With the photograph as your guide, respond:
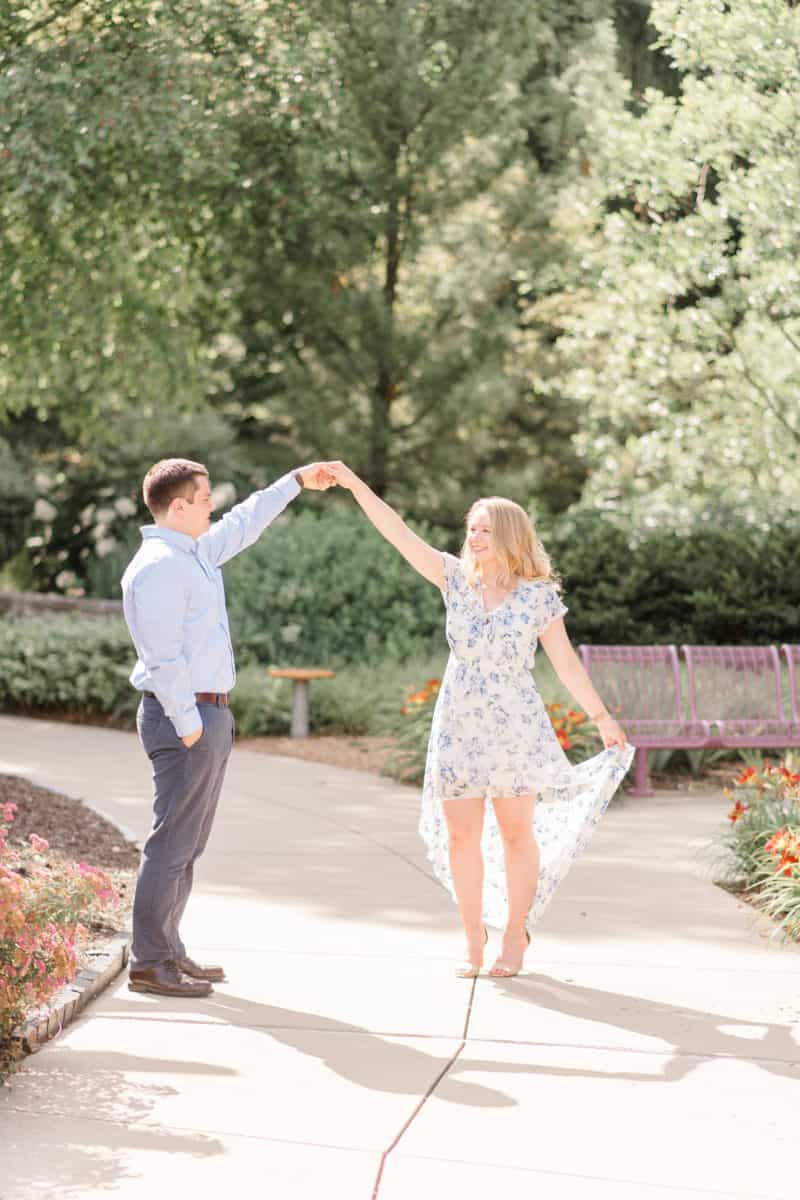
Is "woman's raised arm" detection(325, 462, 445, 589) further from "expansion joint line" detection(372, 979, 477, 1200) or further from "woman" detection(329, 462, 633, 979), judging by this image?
"expansion joint line" detection(372, 979, 477, 1200)

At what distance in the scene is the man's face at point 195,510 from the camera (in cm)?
587

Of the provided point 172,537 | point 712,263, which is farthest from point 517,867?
point 712,263

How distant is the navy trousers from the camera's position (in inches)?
228

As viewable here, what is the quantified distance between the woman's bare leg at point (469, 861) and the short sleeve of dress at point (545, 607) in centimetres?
69

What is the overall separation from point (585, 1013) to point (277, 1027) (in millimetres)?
1063

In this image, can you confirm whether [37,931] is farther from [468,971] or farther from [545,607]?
[545,607]

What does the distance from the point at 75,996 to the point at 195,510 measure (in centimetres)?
170

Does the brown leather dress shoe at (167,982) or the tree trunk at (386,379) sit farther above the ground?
the tree trunk at (386,379)

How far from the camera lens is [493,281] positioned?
19688mm

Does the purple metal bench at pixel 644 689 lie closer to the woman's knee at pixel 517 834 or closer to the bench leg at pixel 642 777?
the bench leg at pixel 642 777

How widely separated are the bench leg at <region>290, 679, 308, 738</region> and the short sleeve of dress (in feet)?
24.2

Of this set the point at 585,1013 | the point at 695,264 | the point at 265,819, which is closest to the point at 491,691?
the point at 585,1013

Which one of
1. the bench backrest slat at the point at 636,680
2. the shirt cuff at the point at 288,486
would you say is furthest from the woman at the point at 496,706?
the bench backrest slat at the point at 636,680

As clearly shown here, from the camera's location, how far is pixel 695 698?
11.9 meters
